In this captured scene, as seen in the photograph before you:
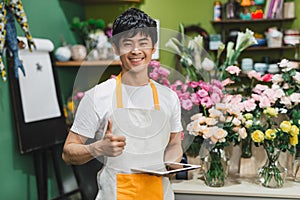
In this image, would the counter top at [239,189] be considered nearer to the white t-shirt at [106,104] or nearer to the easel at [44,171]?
the white t-shirt at [106,104]

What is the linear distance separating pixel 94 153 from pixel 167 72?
31 centimetres

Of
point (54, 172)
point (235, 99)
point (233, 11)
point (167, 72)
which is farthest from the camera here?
point (233, 11)

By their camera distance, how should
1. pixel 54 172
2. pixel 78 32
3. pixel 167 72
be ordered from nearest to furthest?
pixel 167 72 → pixel 54 172 → pixel 78 32

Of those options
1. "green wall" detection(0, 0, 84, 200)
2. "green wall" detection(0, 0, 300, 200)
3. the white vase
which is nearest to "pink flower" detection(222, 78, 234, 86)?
"green wall" detection(0, 0, 300, 200)

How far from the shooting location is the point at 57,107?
2.98m

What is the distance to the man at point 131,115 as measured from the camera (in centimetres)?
108

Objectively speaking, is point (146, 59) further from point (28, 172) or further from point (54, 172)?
point (54, 172)

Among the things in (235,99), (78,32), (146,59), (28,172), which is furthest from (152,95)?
(78,32)

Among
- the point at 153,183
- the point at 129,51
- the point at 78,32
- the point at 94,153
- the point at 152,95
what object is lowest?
the point at 153,183

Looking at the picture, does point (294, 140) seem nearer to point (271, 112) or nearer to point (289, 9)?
point (271, 112)

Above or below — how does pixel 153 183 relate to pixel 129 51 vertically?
below

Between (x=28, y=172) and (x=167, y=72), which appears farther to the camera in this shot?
(x=28, y=172)

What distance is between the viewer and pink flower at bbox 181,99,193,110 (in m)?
1.44

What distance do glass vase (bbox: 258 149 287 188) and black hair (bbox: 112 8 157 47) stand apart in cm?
93
